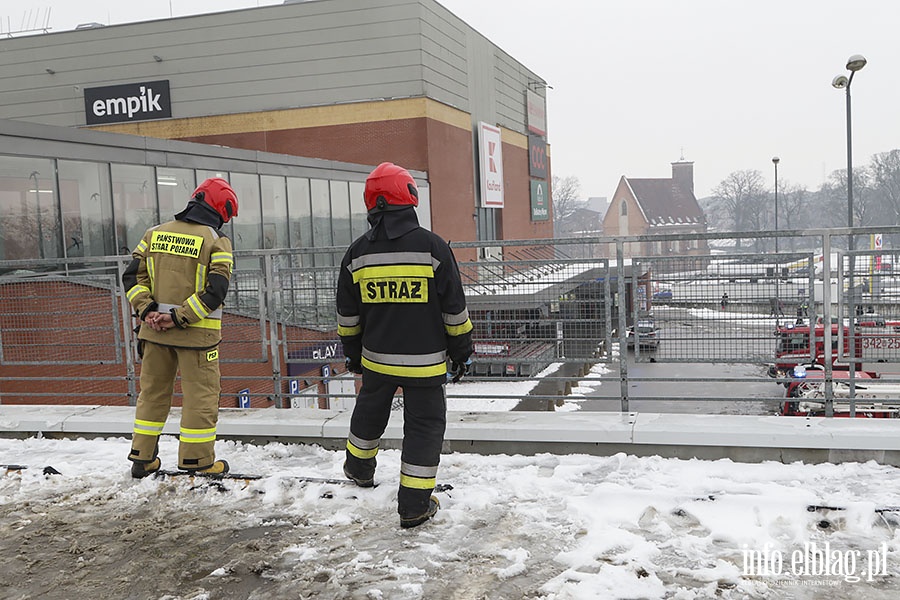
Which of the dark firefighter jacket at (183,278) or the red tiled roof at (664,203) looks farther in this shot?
the red tiled roof at (664,203)

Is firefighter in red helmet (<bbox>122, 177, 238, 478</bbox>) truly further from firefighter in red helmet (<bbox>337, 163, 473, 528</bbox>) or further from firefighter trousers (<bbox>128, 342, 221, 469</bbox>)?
firefighter in red helmet (<bbox>337, 163, 473, 528</bbox>)

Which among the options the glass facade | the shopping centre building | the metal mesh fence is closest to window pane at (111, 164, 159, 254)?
the glass facade

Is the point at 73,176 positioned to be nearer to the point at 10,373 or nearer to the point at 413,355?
the point at 10,373

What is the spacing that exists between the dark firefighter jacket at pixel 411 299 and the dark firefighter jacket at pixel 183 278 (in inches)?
49.9

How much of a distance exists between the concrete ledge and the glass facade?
6.36 metres

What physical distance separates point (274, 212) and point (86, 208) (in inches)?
269

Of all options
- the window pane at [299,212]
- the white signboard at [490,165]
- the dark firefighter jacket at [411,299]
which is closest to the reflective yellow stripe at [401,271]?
the dark firefighter jacket at [411,299]

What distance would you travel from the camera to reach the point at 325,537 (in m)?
4.55

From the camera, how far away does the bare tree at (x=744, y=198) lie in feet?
307

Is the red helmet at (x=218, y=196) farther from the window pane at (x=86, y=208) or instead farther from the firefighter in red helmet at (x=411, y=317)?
the window pane at (x=86, y=208)

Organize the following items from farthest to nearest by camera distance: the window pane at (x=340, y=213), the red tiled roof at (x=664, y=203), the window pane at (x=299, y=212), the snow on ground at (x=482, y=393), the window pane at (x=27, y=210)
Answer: the red tiled roof at (x=664, y=203) → the window pane at (x=340, y=213) → the window pane at (x=299, y=212) → the window pane at (x=27, y=210) → the snow on ground at (x=482, y=393)

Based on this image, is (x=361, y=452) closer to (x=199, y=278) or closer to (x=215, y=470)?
(x=215, y=470)

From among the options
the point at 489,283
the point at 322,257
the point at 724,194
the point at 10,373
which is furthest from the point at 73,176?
the point at 724,194

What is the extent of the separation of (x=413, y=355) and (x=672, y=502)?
1.81m
